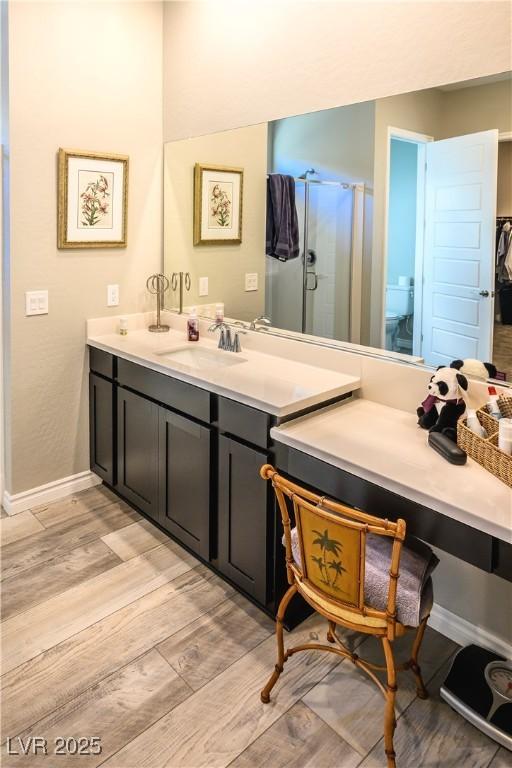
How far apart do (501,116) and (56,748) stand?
2.28m

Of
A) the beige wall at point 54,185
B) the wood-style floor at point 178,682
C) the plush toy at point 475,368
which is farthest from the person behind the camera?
the beige wall at point 54,185

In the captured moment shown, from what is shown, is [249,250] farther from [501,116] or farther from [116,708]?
[116,708]

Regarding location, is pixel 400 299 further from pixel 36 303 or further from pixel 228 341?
pixel 36 303

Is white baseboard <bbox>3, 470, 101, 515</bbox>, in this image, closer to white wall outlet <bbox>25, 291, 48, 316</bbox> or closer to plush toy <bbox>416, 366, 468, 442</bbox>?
white wall outlet <bbox>25, 291, 48, 316</bbox>

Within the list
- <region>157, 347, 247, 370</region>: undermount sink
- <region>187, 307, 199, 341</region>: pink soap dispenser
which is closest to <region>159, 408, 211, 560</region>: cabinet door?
<region>157, 347, 247, 370</region>: undermount sink

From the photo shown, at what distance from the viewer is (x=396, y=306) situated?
207cm

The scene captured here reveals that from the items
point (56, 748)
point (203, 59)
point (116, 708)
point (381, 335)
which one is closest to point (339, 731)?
point (116, 708)

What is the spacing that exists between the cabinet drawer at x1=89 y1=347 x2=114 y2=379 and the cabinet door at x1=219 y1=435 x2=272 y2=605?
3.14 feet

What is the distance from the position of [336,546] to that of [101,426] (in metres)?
1.89

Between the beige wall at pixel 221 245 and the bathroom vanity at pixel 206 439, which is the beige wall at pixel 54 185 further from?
the bathroom vanity at pixel 206 439

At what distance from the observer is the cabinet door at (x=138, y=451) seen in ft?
8.42

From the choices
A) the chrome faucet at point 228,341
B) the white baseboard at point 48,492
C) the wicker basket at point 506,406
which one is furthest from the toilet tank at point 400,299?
the white baseboard at point 48,492

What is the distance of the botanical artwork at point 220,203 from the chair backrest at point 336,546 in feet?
5.71

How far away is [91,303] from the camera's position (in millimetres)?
2957
